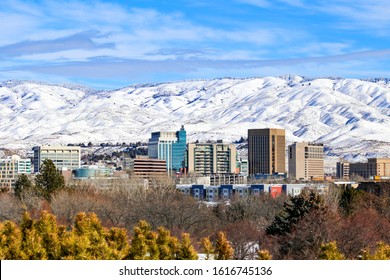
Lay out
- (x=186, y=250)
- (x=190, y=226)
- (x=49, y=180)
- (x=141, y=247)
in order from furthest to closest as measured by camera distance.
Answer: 1. (x=49, y=180)
2. (x=190, y=226)
3. (x=141, y=247)
4. (x=186, y=250)

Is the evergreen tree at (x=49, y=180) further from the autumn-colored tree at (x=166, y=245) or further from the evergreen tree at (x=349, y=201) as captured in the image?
the autumn-colored tree at (x=166, y=245)

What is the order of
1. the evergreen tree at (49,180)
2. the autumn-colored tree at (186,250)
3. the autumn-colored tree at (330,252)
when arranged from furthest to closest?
1. the evergreen tree at (49,180)
2. the autumn-colored tree at (186,250)
3. the autumn-colored tree at (330,252)

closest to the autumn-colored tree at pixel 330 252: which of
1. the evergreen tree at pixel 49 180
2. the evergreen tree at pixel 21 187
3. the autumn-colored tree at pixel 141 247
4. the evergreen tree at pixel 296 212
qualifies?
the autumn-colored tree at pixel 141 247

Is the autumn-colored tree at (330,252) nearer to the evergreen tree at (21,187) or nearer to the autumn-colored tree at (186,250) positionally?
the autumn-colored tree at (186,250)

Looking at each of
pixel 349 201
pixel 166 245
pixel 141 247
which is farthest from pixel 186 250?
pixel 349 201

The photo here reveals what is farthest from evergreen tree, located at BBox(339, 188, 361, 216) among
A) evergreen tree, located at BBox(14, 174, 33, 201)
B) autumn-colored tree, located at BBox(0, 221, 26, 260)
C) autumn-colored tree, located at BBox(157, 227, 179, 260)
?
autumn-colored tree, located at BBox(0, 221, 26, 260)

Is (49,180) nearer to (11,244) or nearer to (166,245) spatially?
(11,244)

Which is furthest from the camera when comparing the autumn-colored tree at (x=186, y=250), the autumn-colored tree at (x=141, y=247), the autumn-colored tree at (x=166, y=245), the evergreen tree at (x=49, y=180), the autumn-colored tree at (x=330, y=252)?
the evergreen tree at (x=49, y=180)

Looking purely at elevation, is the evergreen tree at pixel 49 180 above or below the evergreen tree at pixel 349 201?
above

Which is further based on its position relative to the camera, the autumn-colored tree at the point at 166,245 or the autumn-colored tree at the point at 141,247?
the autumn-colored tree at the point at 141,247

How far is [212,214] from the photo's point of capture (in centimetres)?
6881

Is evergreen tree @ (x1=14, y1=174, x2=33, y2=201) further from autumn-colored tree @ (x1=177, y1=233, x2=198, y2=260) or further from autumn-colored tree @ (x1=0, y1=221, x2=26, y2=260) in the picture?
autumn-colored tree @ (x1=177, y1=233, x2=198, y2=260)

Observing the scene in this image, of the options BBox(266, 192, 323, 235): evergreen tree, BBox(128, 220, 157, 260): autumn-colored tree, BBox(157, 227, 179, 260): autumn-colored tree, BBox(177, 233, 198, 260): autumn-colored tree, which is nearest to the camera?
BBox(177, 233, 198, 260): autumn-colored tree
